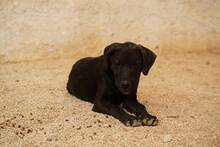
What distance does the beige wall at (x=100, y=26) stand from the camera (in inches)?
325

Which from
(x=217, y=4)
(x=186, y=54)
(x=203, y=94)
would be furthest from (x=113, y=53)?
(x=217, y=4)

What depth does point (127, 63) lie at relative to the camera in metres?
5.29

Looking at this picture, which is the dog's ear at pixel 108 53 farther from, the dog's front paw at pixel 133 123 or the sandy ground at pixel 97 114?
the dog's front paw at pixel 133 123

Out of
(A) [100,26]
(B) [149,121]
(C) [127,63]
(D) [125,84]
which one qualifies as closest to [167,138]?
(B) [149,121]

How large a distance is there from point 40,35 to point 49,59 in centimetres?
42

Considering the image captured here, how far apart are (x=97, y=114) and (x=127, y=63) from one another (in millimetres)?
646

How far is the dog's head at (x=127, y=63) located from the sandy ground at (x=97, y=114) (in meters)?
0.40

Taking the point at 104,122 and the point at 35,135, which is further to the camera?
the point at 104,122

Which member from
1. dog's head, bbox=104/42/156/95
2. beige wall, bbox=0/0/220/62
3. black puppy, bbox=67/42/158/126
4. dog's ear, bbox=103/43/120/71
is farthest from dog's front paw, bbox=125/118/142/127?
beige wall, bbox=0/0/220/62

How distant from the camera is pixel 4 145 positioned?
466cm

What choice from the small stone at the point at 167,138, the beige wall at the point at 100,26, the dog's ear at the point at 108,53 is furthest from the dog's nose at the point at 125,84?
the beige wall at the point at 100,26

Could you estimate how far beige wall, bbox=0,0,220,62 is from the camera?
8.26 m

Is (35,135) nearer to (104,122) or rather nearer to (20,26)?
(104,122)

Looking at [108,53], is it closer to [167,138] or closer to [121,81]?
[121,81]
